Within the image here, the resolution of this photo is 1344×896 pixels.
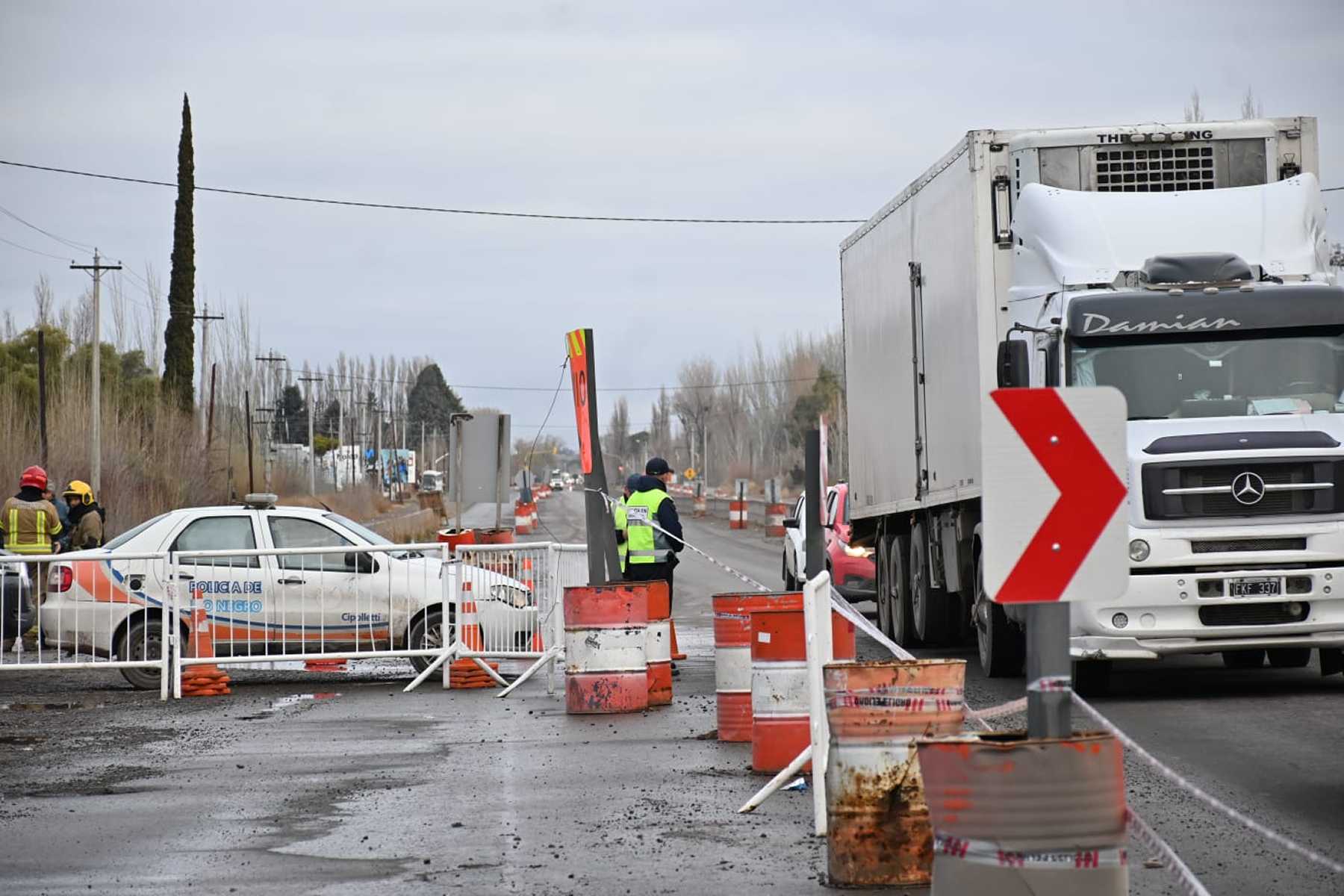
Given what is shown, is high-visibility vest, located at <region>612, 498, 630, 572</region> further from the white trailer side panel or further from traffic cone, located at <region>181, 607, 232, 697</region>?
traffic cone, located at <region>181, 607, 232, 697</region>

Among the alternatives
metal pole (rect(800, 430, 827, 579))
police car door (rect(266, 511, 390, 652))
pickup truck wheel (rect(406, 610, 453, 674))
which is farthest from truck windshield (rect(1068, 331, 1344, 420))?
police car door (rect(266, 511, 390, 652))

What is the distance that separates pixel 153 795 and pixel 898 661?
16.2 feet

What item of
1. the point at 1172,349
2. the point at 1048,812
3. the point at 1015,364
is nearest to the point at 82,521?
the point at 1172,349

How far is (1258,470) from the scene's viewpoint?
13.4 m

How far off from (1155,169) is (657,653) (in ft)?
18.4

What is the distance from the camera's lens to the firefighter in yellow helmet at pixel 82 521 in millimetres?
23047

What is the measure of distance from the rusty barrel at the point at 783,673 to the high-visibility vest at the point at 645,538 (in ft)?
25.3

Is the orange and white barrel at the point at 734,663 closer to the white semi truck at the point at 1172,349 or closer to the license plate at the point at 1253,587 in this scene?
the white semi truck at the point at 1172,349

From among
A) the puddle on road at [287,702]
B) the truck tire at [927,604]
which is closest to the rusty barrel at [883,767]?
the puddle on road at [287,702]

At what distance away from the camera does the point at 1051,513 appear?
5.55 metres

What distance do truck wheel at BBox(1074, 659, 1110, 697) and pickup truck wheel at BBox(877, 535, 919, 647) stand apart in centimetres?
478

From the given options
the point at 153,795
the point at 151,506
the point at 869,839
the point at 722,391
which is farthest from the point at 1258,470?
the point at 722,391

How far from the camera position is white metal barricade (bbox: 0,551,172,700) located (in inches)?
658

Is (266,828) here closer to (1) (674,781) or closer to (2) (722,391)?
(1) (674,781)
